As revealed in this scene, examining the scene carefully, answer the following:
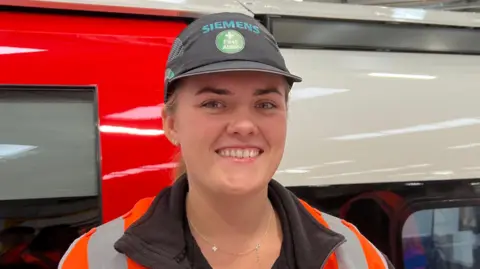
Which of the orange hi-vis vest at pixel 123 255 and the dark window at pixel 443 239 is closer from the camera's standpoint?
the orange hi-vis vest at pixel 123 255

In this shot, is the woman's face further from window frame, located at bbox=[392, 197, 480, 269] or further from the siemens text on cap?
window frame, located at bbox=[392, 197, 480, 269]

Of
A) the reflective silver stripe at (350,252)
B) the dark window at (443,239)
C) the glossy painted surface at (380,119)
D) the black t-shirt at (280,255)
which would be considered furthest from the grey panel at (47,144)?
the dark window at (443,239)

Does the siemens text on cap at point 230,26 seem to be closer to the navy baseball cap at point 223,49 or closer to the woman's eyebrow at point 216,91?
the navy baseball cap at point 223,49

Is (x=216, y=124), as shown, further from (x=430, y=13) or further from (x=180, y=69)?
(x=430, y=13)

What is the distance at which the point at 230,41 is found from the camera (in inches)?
43.5

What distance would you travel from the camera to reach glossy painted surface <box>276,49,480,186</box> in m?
1.92

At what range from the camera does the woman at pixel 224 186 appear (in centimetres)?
109

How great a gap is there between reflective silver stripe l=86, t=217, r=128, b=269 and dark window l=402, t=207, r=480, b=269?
128 cm

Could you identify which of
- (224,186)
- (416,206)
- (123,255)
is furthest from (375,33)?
(123,255)

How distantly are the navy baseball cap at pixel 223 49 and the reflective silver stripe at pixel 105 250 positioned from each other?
1.21 ft

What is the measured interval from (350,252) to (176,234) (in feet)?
1.40

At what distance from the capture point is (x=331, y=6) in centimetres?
209

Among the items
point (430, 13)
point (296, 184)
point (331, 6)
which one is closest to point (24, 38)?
point (296, 184)

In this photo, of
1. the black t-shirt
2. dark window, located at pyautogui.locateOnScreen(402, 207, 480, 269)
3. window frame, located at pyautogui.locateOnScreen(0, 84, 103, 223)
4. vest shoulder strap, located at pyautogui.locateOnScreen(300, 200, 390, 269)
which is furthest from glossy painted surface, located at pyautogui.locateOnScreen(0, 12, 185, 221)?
dark window, located at pyautogui.locateOnScreen(402, 207, 480, 269)
